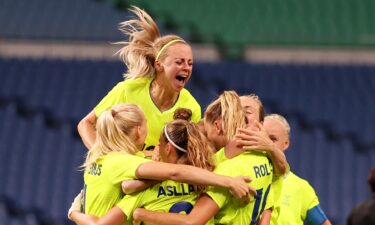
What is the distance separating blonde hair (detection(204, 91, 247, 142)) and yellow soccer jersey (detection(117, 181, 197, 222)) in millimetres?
381

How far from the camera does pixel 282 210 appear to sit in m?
6.63

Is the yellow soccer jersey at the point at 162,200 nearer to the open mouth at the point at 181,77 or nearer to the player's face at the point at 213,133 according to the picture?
the player's face at the point at 213,133

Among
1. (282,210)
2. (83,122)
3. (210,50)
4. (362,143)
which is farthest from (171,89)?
(210,50)

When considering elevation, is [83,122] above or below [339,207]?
above

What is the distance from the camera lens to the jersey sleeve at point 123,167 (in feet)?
17.8

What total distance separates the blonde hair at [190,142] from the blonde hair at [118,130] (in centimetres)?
21

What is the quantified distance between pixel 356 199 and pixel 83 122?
6.17 m

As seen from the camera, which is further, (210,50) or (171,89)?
(210,50)

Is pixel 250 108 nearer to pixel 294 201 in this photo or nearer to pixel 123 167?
pixel 123 167

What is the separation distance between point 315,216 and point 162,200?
5.13 feet

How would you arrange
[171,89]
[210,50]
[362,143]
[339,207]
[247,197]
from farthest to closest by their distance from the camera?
[210,50] < [362,143] < [339,207] < [171,89] < [247,197]

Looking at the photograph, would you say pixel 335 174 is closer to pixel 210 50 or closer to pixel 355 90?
pixel 355 90

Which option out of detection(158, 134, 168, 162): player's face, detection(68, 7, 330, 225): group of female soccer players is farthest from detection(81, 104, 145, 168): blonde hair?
detection(158, 134, 168, 162): player's face

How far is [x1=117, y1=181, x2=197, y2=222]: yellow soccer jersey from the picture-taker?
541 centimetres
